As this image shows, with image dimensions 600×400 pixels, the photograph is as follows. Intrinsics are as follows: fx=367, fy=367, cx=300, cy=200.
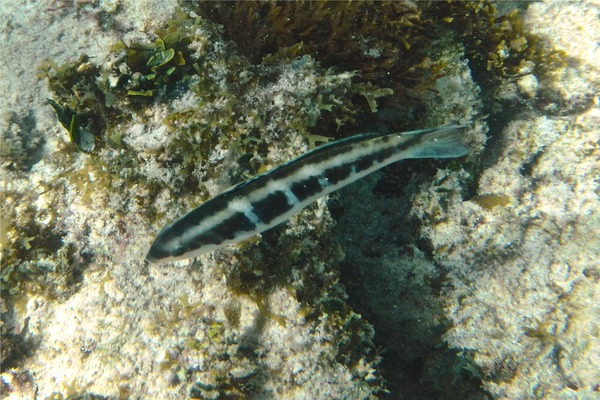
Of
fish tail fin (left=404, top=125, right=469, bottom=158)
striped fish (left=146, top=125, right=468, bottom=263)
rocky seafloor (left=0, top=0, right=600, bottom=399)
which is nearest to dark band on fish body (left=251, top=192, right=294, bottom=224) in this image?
striped fish (left=146, top=125, right=468, bottom=263)

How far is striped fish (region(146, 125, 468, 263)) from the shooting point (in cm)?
246

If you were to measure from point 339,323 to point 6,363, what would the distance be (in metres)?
3.23

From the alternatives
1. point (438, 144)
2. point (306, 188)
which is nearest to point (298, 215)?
point (306, 188)

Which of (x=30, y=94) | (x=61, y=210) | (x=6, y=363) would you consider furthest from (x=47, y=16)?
(x=6, y=363)

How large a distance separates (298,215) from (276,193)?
3.03 feet

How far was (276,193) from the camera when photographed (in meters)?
2.53

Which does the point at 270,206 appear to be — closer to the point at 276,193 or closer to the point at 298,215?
the point at 276,193

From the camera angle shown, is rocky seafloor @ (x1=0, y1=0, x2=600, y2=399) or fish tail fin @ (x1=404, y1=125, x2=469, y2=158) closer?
fish tail fin @ (x1=404, y1=125, x2=469, y2=158)

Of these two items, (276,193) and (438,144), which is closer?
(276,193)

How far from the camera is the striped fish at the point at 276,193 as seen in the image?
96.8 inches

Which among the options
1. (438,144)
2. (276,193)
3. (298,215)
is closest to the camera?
(276,193)

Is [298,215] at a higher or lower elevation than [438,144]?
lower

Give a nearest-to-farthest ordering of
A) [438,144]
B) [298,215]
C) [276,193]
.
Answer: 1. [276,193]
2. [438,144]
3. [298,215]

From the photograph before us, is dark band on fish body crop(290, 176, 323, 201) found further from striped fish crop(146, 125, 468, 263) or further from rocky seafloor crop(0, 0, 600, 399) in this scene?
rocky seafloor crop(0, 0, 600, 399)
